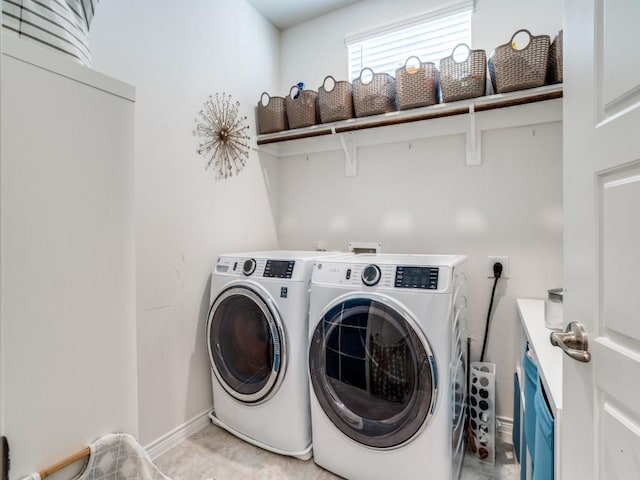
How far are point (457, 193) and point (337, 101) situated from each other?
984mm

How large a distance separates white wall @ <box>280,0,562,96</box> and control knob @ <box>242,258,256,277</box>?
156cm

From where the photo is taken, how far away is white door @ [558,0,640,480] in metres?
0.61

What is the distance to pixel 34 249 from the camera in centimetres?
62

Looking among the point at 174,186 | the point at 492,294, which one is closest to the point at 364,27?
the point at 174,186

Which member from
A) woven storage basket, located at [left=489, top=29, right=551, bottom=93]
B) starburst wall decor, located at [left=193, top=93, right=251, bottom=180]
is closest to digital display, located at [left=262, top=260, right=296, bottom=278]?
starburst wall decor, located at [left=193, top=93, right=251, bottom=180]

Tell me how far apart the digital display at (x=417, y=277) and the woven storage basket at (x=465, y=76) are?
3.55 feet

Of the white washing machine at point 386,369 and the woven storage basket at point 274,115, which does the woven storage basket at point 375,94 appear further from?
the white washing machine at point 386,369

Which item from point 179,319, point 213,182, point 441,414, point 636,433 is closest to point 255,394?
point 179,319

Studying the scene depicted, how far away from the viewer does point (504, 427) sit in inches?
75.4

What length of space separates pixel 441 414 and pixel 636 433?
775 mm

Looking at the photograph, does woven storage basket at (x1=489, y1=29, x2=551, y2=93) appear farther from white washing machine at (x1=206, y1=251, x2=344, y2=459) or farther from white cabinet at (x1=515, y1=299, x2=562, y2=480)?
white washing machine at (x1=206, y1=251, x2=344, y2=459)

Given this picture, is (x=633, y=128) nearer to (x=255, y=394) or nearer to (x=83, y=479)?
(x=83, y=479)

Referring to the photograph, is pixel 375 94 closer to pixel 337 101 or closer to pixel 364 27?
pixel 337 101

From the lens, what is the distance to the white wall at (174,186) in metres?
1.63
